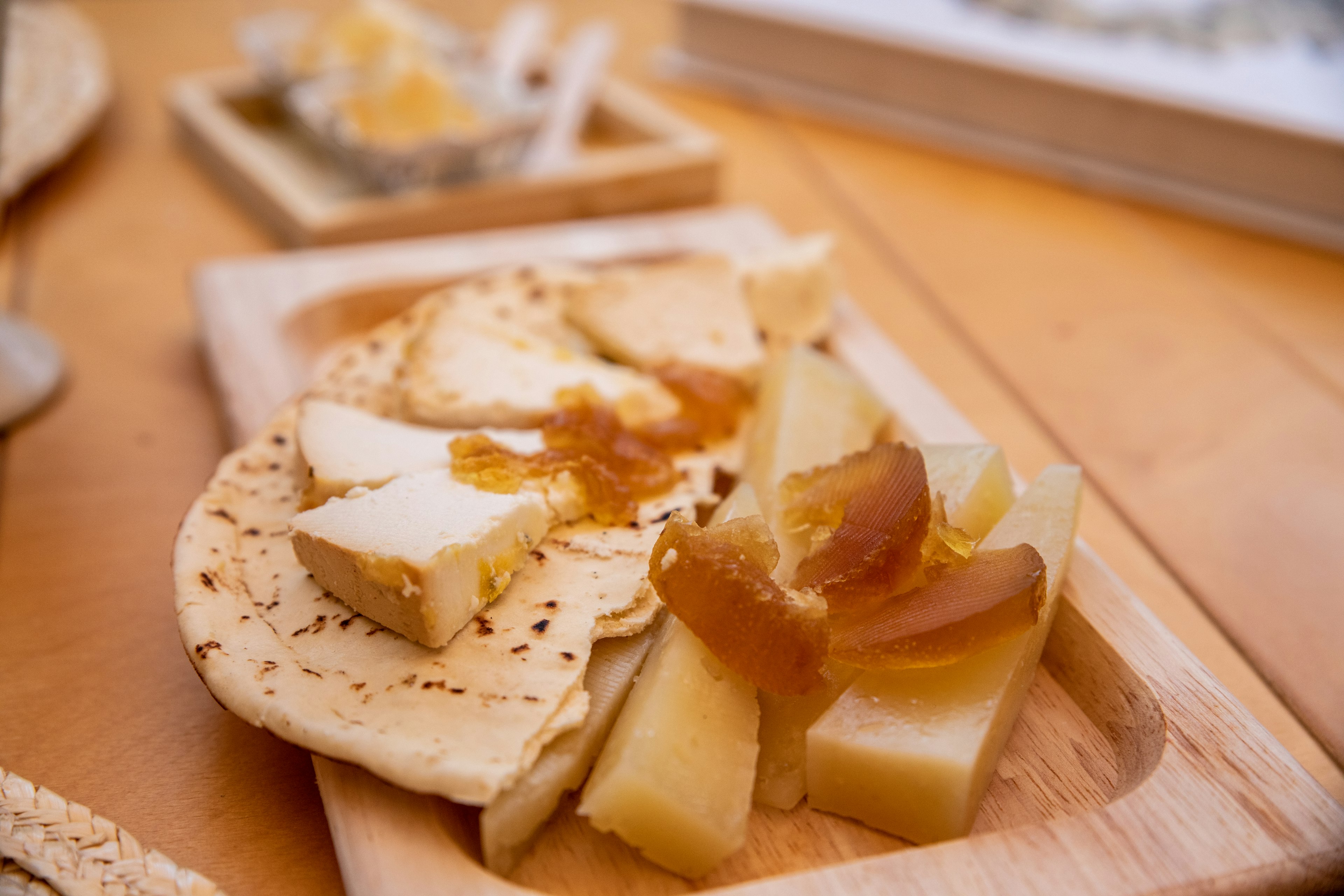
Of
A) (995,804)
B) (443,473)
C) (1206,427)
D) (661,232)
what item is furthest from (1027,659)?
(661,232)

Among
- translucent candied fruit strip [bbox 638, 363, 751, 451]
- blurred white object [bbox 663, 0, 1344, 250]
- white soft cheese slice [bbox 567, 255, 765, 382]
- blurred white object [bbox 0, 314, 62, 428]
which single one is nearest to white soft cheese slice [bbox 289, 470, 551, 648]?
translucent candied fruit strip [bbox 638, 363, 751, 451]

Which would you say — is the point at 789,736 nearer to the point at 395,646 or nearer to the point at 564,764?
the point at 564,764

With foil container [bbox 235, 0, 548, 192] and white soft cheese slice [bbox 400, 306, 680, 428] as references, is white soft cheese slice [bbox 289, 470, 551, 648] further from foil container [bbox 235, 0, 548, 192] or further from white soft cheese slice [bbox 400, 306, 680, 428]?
foil container [bbox 235, 0, 548, 192]

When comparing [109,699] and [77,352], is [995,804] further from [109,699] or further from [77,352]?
[77,352]

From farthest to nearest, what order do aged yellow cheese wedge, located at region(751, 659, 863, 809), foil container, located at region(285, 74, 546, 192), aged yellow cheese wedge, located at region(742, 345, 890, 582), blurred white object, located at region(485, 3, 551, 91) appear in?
blurred white object, located at region(485, 3, 551, 91) < foil container, located at region(285, 74, 546, 192) < aged yellow cheese wedge, located at region(742, 345, 890, 582) < aged yellow cheese wedge, located at region(751, 659, 863, 809)

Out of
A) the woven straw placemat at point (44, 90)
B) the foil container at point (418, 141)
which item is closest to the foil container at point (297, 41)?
the foil container at point (418, 141)

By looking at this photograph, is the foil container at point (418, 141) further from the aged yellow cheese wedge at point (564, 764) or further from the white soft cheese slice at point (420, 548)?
the aged yellow cheese wedge at point (564, 764)

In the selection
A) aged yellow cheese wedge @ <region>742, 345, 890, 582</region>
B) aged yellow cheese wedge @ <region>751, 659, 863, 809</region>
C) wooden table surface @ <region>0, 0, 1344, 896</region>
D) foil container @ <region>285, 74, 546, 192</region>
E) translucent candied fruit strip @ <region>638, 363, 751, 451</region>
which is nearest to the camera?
aged yellow cheese wedge @ <region>751, 659, 863, 809</region>
